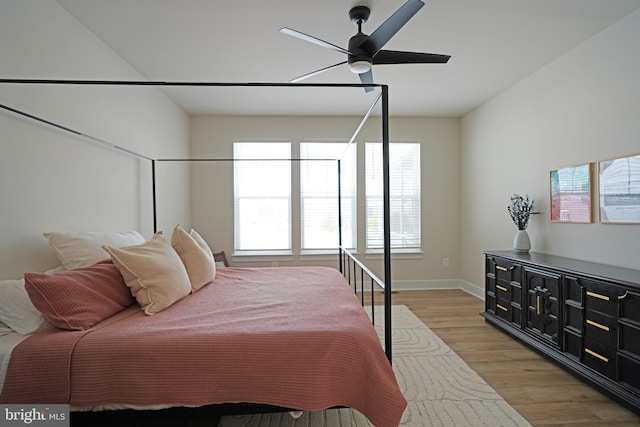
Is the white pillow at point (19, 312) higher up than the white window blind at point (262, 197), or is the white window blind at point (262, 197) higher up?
the white window blind at point (262, 197)

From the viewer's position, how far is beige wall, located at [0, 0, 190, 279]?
1.89 metres

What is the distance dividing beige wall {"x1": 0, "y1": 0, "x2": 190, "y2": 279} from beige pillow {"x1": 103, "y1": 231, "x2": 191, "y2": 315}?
2.10 ft

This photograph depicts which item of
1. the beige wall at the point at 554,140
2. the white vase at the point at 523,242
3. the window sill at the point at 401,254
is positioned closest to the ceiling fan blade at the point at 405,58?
the beige wall at the point at 554,140

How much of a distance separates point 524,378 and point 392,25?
101 inches

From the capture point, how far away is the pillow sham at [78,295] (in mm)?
1464

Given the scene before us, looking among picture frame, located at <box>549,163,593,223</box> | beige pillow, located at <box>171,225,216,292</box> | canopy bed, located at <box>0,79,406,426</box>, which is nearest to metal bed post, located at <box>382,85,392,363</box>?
canopy bed, located at <box>0,79,406,426</box>

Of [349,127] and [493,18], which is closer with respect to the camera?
[493,18]

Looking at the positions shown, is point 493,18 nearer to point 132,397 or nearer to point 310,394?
point 310,394

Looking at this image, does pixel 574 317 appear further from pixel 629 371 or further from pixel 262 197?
pixel 262 197

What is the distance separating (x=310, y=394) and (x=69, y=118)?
2.45m

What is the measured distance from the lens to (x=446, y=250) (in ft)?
16.9

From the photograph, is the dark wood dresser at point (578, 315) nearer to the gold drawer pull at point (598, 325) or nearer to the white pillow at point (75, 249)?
the gold drawer pull at point (598, 325)

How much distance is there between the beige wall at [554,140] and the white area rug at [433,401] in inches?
60.3

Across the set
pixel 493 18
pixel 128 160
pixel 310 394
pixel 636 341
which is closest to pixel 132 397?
pixel 310 394
